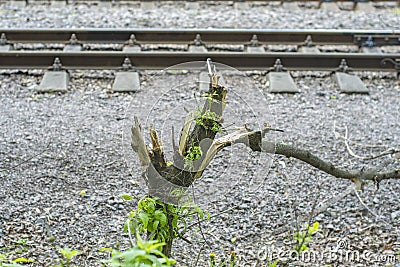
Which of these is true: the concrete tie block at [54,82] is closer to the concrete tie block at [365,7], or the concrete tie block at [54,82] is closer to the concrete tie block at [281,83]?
the concrete tie block at [281,83]

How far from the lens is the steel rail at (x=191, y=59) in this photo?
28.5ft

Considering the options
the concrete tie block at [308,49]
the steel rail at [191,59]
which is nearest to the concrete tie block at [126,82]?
the steel rail at [191,59]

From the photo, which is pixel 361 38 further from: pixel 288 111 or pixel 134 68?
pixel 134 68

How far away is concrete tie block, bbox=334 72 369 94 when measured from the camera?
8.45m

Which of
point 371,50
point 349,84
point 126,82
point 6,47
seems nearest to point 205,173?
point 126,82

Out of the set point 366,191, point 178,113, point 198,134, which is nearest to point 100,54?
point 178,113

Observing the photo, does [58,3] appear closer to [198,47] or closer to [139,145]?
[198,47]

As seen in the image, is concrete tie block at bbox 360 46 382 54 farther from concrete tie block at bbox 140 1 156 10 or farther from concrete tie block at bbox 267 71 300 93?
concrete tie block at bbox 140 1 156 10

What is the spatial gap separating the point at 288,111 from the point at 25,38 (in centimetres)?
370

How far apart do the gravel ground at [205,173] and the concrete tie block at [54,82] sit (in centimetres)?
11

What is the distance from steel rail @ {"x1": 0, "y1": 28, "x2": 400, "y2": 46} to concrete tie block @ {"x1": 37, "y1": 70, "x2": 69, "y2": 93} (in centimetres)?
111

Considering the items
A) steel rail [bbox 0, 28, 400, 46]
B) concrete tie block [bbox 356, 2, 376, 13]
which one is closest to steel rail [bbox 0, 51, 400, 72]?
steel rail [bbox 0, 28, 400, 46]

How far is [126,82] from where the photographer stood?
330 inches

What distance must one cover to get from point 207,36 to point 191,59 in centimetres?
87
